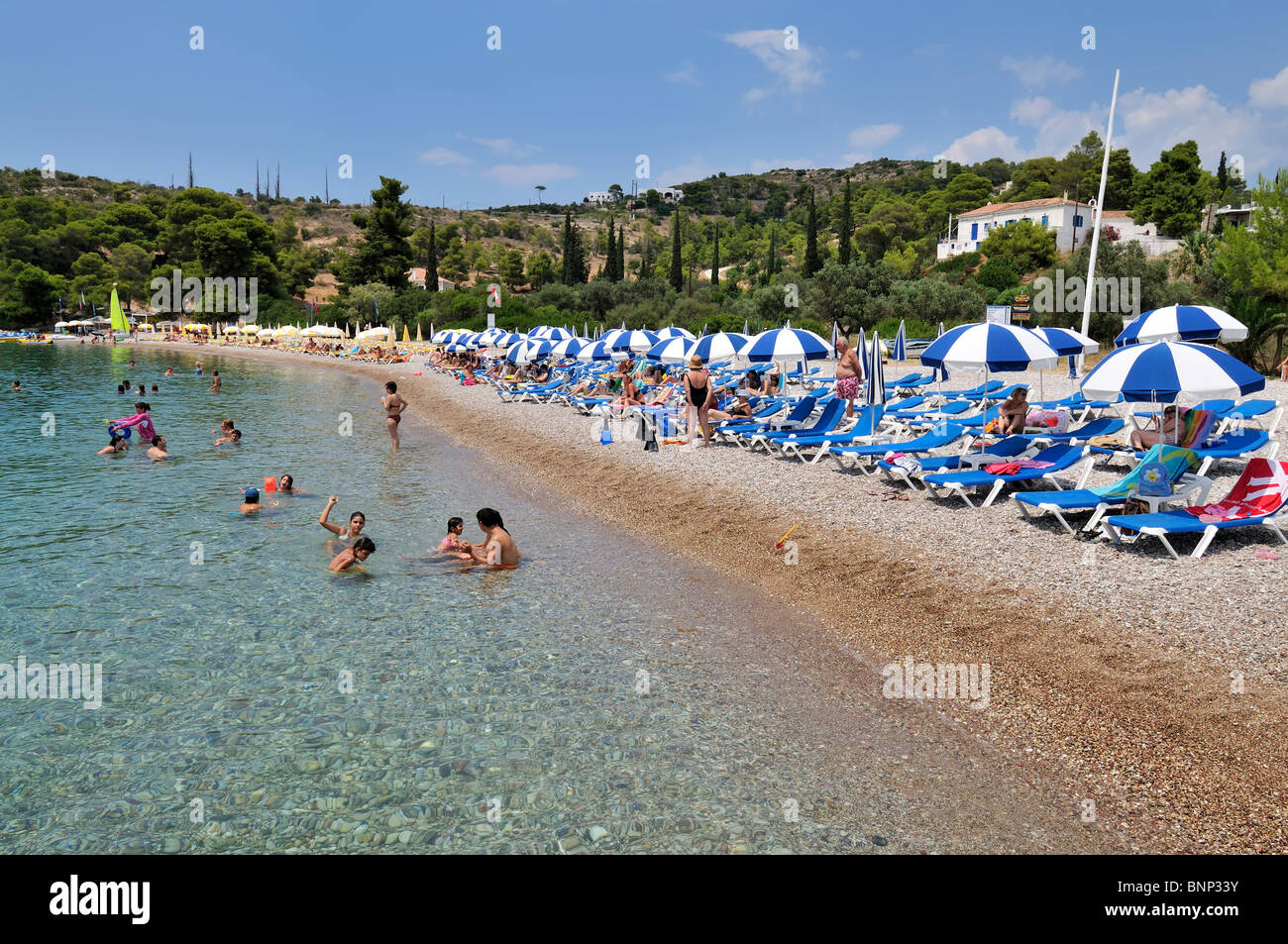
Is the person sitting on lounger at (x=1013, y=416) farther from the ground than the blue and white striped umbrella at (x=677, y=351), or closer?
closer

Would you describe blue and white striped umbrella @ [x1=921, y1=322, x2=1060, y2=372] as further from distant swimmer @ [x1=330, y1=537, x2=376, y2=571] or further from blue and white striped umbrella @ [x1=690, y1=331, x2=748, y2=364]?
distant swimmer @ [x1=330, y1=537, x2=376, y2=571]

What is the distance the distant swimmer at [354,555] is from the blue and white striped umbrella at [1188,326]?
11710 millimetres

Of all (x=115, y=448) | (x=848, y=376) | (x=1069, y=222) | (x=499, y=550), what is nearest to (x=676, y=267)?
(x=1069, y=222)

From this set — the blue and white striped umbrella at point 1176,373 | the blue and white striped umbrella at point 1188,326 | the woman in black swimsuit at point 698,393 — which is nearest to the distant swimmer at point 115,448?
the woman in black swimsuit at point 698,393

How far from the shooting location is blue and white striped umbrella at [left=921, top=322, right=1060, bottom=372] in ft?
30.3

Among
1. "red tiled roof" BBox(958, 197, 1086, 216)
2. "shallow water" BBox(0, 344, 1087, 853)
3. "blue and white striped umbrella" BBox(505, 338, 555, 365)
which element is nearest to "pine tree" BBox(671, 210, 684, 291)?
"red tiled roof" BBox(958, 197, 1086, 216)

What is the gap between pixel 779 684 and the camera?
5492 millimetres

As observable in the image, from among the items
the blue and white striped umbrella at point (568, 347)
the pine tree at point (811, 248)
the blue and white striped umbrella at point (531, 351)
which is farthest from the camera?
the pine tree at point (811, 248)

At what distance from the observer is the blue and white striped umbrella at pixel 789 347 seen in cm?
1354

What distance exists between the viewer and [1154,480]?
7.23 metres

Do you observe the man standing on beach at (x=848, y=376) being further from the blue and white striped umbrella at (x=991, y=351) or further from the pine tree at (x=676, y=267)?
the pine tree at (x=676, y=267)

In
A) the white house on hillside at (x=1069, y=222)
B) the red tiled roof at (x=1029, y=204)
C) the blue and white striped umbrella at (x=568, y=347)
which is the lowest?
the blue and white striped umbrella at (x=568, y=347)

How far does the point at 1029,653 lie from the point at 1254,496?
3282 millimetres
